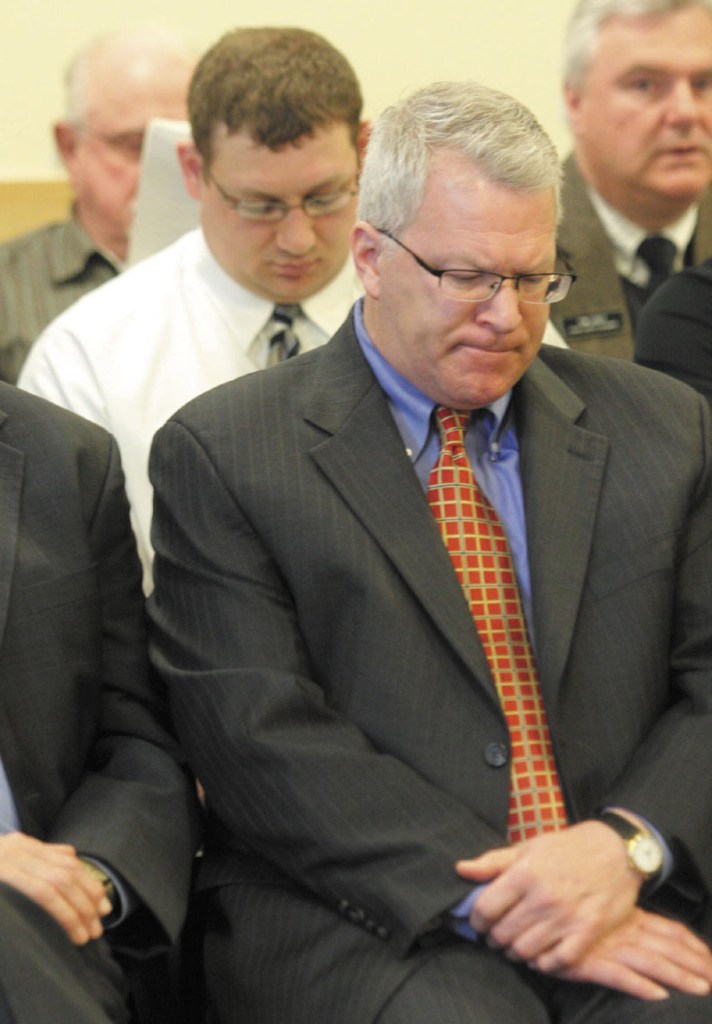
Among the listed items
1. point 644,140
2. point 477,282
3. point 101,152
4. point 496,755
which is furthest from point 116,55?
point 496,755

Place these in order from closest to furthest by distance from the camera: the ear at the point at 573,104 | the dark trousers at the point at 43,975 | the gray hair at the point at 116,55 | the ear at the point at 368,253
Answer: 1. the dark trousers at the point at 43,975
2. the ear at the point at 368,253
3. the ear at the point at 573,104
4. the gray hair at the point at 116,55

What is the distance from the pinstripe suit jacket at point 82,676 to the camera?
5.52 feet

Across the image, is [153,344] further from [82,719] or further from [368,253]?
[82,719]

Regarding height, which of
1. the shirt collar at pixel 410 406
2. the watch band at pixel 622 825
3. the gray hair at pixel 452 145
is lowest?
the watch band at pixel 622 825

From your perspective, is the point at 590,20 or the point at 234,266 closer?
the point at 234,266

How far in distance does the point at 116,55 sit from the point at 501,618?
6.98 ft

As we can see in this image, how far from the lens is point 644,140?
296cm

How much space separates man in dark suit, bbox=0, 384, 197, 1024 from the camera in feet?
5.26

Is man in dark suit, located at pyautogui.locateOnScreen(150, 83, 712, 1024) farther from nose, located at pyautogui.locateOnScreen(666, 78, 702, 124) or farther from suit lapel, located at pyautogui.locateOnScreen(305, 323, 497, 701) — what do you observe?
nose, located at pyautogui.locateOnScreen(666, 78, 702, 124)

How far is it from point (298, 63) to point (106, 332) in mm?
506

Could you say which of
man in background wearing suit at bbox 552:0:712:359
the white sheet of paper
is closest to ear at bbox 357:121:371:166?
the white sheet of paper

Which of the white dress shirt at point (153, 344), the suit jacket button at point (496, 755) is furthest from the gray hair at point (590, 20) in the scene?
the suit jacket button at point (496, 755)

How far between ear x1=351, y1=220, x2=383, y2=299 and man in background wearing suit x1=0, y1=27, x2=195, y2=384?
1.55m

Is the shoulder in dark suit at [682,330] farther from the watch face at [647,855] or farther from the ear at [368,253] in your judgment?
the watch face at [647,855]
